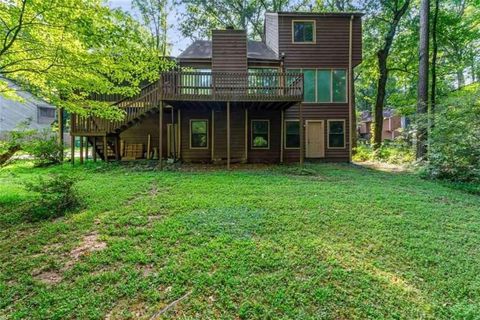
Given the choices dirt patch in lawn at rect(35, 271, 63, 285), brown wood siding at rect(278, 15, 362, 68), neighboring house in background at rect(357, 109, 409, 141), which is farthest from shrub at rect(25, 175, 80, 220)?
neighboring house in background at rect(357, 109, 409, 141)

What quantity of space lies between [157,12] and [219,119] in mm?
15991

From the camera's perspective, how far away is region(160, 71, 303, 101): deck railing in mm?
10938

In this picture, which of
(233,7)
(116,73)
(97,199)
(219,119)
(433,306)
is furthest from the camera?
(233,7)

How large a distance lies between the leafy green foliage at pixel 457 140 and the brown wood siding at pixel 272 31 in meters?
7.92

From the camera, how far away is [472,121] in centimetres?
924

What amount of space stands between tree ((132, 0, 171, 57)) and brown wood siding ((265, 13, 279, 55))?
442 inches

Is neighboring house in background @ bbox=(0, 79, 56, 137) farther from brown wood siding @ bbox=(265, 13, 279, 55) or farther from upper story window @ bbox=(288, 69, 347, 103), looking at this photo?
upper story window @ bbox=(288, 69, 347, 103)

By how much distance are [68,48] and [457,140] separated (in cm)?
1101

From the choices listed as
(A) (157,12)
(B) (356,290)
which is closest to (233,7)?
(A) (157,12)

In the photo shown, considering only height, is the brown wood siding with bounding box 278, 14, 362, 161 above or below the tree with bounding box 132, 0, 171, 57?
below

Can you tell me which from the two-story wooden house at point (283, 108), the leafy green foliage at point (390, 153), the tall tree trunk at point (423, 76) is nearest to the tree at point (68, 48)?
the two-story wooden house at point (283, 108)

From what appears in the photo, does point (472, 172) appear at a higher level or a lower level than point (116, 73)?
lower

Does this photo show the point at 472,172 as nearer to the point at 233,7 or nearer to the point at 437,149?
the point at 437,149

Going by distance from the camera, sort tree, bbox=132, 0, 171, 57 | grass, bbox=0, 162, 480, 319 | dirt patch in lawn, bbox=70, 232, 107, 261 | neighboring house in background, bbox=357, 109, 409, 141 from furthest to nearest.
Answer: neighboring house in background, bbox=357, 109, 409, 141 → tree, bbox=132, 0, 171, 57 → dirt patch in lawn, bbox=70, 232, 107, 261 → grass, bbox=0, 162, 480, 319
